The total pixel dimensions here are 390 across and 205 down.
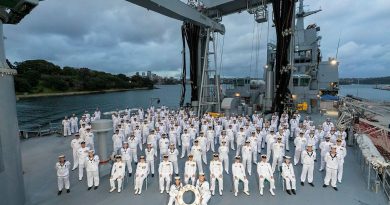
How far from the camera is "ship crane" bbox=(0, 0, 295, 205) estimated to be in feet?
20.4

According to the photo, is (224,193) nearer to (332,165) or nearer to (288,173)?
(288,173)

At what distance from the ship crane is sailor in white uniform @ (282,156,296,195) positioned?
7.39 metres

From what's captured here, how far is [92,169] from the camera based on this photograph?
28.1 feet

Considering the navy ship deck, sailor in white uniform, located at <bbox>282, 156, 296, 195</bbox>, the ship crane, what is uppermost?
the ship crane

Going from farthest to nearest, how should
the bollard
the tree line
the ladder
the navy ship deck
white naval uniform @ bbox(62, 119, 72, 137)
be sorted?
the tree line
the ladder
white naval uniform @ bbox(62, 119, 72, 137)
the bollard
the navy ship deck

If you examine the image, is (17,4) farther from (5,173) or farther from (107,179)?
(107,179)

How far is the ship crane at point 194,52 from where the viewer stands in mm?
6219

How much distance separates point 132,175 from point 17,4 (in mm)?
6630

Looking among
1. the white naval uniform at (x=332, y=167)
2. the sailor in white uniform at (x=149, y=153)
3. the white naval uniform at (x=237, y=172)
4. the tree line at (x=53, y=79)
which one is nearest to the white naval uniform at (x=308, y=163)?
the white naval uniform at (x=332, y=167)

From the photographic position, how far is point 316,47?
32062mm

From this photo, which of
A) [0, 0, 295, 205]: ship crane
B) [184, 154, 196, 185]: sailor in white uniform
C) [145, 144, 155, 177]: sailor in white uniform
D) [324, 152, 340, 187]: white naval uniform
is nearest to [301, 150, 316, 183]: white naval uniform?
[324, 152, 340, 187]: white naval uniform

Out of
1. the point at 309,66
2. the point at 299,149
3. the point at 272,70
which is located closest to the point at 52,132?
the point at 299,149

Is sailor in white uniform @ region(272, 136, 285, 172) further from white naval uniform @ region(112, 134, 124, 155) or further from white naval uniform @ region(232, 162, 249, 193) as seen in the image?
white naval uniform @ region(112, 134, 124, 155)

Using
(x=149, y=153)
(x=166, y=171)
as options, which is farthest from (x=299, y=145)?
(x=149, y=153)
